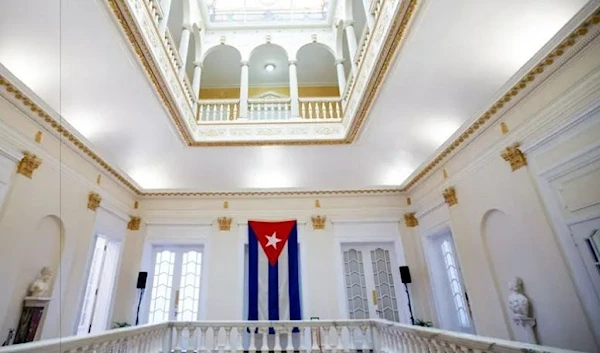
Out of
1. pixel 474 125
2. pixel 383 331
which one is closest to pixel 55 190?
pixel 383 331

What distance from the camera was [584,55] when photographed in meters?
2.87

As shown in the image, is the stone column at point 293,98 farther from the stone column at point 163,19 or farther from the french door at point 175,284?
the french door at point 175,284

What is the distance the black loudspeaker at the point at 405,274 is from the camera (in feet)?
19.7

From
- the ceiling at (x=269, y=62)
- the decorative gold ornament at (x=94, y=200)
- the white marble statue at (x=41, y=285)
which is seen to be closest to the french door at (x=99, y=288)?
the decorative gold ornament at (x=94, y=200)

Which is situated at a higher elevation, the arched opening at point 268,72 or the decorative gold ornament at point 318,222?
the arched opening at point 268,72

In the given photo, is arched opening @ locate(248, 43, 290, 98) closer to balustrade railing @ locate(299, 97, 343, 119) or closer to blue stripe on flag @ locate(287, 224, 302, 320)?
balustrade railing @ locate(299, 97, 343, 119)

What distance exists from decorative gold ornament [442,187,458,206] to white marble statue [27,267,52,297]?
20.2 ft

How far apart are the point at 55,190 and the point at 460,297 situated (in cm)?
680

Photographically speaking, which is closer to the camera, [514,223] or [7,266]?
[7,266]

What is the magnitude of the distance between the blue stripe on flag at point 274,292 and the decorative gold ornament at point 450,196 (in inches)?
136

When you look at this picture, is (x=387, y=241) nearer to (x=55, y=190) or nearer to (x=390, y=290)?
(x=390, y=290)

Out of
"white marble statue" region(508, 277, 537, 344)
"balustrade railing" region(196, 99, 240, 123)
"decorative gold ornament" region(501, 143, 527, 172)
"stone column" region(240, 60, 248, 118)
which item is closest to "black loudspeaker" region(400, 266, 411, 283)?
"white marble statue" region(508, 277, 537, 344)

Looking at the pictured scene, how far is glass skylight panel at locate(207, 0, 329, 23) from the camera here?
23.4 ft

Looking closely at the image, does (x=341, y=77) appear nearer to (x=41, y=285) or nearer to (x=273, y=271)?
(x=273, y=271)
